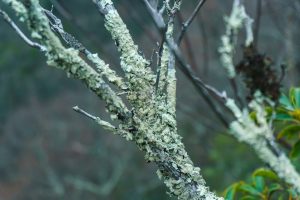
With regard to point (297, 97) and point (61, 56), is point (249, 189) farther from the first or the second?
point (61, 56)

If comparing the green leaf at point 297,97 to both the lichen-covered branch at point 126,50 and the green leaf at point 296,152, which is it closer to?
the green leaf at point 296,152

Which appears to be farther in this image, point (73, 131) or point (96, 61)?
point (73, 131)

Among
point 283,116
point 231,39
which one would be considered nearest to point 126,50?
point 231,39

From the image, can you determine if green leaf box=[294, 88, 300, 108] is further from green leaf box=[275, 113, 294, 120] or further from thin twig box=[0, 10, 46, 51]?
thin twig box=[0, 10, 46, 51]

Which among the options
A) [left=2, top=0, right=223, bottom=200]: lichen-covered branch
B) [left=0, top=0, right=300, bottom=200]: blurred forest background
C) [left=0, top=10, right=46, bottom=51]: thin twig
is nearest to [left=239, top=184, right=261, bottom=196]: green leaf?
[left=2, top=0, right=223, bottom=200]: lichen-covered branch

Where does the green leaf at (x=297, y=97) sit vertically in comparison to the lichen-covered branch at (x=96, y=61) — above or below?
below

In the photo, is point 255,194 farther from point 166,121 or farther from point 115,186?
point 115,186

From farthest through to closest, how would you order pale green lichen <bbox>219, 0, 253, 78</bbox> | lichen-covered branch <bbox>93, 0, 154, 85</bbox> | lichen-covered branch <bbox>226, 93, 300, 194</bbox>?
lichen-covered branch <bbox>93, 0, 154, 85</bbox>, pale green lichen <bbox>219, 0, 253, 78</bbox>, lichen-covered branch <bbox>226, 93, 300, 194</bbox>

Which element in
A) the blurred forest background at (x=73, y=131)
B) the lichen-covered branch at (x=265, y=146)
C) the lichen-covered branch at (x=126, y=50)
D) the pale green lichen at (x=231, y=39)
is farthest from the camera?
the blurred forest background at (x=73, y=131)

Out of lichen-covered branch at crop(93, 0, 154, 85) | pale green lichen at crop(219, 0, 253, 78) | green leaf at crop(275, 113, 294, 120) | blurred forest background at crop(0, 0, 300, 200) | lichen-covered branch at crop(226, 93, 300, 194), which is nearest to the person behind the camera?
lichen-covered branch at crop(226, 93, 300, 194)

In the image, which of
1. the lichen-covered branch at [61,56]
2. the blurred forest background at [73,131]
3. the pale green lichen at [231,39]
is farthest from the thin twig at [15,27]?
the blurred forest background at [73,131]

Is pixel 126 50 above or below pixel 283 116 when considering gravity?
above

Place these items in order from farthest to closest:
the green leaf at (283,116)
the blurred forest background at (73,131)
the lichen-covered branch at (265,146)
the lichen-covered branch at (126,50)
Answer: the blurred forest background at (73,131), the green leaf at (283,116), the lichen-covered branch at (126,50), the lichen-covered branch at (265,146)
